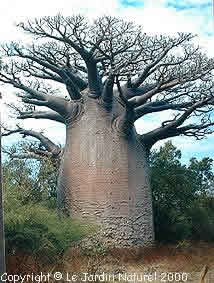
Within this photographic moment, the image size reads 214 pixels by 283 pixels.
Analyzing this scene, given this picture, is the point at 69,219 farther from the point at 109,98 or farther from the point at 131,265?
the point at 109,98

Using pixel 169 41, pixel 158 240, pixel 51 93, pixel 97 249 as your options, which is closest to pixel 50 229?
pixel 97 249

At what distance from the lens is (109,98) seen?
214 centimetres

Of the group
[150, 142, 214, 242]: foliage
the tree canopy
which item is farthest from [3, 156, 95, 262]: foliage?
[150, 142, 214, 242]: foliage

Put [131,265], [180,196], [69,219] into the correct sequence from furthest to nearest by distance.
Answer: [180,196] → [69,219] → [131,265]

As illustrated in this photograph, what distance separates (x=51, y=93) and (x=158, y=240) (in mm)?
705

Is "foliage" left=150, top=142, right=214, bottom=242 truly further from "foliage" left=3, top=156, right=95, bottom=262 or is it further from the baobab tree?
"foliage" left=3, top=156, right=95, bottom=262

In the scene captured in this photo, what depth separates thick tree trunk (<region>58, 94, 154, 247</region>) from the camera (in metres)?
2.00

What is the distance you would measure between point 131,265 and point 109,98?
0.66 m

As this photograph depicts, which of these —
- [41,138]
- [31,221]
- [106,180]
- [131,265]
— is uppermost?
[41,138]

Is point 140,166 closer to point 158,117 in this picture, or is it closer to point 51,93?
point 158,117

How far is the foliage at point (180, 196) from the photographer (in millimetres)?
1981

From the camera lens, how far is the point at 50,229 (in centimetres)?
190

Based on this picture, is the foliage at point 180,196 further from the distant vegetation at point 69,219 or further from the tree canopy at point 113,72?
the tree canopy at point 113,72

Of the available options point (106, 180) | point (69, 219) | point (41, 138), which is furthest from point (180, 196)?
point (41, 138)
